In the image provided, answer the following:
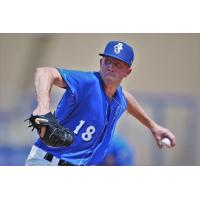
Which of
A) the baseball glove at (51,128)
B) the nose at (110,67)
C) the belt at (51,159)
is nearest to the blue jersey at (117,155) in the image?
the belt at (51,159)

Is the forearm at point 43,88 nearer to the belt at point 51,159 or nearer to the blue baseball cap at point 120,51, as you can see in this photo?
the belt at point 51,159

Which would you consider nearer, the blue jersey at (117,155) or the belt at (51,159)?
the belt at (51,159)

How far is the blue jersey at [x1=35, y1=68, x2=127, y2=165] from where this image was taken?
4.00m

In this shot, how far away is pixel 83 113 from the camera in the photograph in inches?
161

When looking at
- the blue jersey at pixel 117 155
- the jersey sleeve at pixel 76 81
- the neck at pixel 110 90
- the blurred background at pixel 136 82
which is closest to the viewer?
the jersey sleeve at pixel 76 81

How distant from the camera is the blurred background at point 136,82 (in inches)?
194

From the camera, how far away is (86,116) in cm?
409

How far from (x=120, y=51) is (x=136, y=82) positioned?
3.26 feet

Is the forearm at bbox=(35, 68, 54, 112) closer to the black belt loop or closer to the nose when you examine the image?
the black belt loop

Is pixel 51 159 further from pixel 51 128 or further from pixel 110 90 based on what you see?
pixel 51 128

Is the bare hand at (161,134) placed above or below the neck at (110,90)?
below

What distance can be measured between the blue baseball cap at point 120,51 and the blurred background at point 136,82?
0.71 ft
